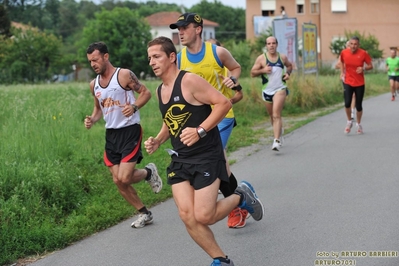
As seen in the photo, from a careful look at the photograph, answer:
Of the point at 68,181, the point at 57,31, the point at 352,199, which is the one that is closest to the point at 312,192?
the point at 352,199

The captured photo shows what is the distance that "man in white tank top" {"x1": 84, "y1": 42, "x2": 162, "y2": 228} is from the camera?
22.1 feet

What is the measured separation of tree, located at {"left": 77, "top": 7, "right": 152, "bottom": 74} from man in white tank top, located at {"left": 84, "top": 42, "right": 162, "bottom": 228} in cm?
6975

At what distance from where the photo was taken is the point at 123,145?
22.3ft

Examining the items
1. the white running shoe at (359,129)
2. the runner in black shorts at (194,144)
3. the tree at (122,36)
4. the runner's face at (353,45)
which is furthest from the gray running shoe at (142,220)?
the tree at (122,36)

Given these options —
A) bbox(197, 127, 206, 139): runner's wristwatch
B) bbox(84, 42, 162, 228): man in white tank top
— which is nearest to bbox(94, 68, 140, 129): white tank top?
bbox(84, 42, 162, 228): man in white tank top

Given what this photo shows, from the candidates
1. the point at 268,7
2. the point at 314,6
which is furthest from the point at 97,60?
the point at 268,7

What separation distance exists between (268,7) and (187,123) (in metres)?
69.1

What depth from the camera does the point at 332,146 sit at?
12.0 m

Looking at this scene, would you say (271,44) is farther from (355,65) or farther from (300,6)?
(300,6)

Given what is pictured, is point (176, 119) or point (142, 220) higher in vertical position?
point (176, 119)

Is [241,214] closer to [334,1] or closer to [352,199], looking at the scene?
[352,199]

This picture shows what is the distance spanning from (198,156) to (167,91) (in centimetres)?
58

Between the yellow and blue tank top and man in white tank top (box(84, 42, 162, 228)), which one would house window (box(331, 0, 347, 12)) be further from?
man in white tank top (box(84, 42, 162, 228))

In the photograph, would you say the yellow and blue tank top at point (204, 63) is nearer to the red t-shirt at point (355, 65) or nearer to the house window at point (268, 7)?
the red t-shirt at point (355, 65)
